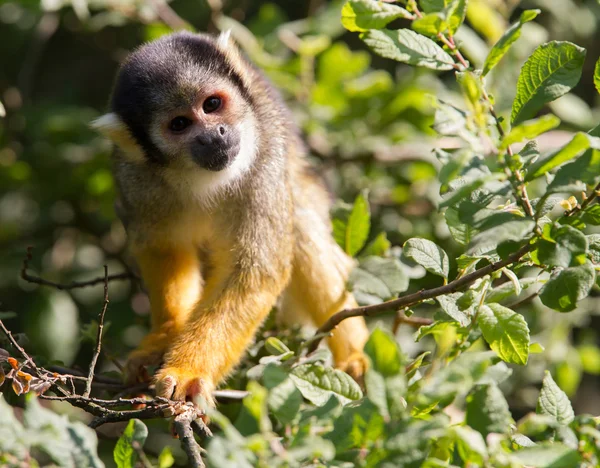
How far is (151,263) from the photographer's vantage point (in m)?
4.01

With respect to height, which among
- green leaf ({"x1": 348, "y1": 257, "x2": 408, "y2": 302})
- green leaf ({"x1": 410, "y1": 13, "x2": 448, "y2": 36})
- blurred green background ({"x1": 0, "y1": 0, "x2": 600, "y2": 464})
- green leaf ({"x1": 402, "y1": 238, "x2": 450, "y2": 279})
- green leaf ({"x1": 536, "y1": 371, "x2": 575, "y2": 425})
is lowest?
blurred green background ({"x1": 0, "y1": 0, "x2": 600, "y2": 464})

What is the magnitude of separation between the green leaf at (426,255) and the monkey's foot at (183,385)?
1.22 metres

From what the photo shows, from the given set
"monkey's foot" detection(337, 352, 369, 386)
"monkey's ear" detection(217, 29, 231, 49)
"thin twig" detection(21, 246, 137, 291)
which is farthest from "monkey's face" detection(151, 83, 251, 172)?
"monkey's foot" detection(337, 352, 369, 386)

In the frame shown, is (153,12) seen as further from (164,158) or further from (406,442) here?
(406,442)

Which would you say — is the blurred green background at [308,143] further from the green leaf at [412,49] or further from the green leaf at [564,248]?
the green leaf at [564,248]

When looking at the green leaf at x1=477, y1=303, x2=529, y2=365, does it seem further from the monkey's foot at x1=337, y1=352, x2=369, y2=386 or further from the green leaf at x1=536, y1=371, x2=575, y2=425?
the monkey's foot at x1=337, y1=352, x2=369, y2=386

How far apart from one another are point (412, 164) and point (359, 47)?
1.97m

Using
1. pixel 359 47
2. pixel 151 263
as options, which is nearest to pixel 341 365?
pixel 151 263

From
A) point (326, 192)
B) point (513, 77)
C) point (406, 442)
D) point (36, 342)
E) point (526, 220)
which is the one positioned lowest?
point (36, 342)

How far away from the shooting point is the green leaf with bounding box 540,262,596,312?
6.88 ft

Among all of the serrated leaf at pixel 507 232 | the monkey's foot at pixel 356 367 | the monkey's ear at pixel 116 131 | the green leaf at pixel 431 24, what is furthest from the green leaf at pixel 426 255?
the monkey's ear at pixel 116 131

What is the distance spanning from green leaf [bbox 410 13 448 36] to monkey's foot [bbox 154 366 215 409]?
6.10ft

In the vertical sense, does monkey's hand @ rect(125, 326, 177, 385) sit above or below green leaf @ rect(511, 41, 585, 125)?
below

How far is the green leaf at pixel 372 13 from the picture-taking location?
2.27m
